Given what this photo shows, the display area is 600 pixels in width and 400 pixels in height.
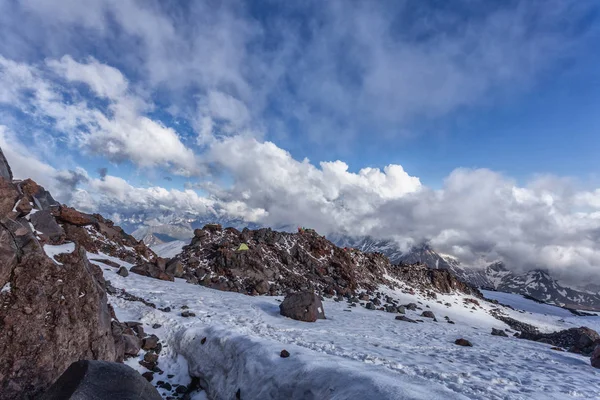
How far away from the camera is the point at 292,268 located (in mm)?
45469

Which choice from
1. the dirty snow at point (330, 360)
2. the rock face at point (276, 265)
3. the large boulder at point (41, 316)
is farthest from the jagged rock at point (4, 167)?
the rock face at point (276, 265)

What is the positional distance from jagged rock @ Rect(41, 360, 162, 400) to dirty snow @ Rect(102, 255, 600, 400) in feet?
14.9

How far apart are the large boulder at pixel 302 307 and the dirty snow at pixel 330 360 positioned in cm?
101

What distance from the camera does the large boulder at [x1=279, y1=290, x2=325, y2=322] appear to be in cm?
2361

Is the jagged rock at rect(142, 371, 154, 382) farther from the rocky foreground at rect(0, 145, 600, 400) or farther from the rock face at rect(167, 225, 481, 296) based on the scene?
the rock face at rect(167, 225, 481, 296)

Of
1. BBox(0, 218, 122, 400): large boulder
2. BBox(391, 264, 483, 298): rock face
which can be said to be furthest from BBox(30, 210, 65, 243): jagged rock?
BBox(391, 264, 483, 298): rock face

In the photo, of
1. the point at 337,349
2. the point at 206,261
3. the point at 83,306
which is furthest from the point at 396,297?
the point at 83,306

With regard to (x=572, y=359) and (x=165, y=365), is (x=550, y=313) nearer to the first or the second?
(x=572, y=359)

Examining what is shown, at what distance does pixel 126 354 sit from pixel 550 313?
349ft

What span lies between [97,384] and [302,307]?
17.7 metres

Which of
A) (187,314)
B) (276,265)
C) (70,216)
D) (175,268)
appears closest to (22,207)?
(187,314)

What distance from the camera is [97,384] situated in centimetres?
764

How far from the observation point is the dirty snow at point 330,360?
31.3 feet

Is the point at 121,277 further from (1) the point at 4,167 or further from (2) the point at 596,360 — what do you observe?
(2) the point at 596,360
